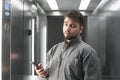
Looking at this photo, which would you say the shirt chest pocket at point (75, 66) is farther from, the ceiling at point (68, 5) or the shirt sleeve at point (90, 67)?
the ceiling at point (68, 5)

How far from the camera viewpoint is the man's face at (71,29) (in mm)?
1782

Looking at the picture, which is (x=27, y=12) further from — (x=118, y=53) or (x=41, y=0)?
→ (x=41, y=0)

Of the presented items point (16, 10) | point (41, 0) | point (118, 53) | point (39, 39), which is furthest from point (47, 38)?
point (16, 10)

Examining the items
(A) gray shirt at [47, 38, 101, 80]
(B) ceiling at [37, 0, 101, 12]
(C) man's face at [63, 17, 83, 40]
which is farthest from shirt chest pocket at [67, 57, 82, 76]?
(B) ceiling at [37, 0, 101, 12]

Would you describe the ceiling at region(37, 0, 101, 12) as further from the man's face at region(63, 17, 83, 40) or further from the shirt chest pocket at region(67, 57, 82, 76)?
the shirt chest pocket at region(67, 57, 82, 76)

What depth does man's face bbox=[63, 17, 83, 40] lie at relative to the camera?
1.78 metres

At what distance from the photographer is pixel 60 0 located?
486cm

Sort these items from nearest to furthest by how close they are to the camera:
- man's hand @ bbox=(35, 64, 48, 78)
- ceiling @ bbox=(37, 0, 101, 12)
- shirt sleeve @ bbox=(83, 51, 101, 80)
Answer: shirt sleeve @ bbox=(83, 51, 101, 80), man's hand @ bbox=(35, 64, 48, 78), ceiling @ bbox=(37, 0, 101, 12)

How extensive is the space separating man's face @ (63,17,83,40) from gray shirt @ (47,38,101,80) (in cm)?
4

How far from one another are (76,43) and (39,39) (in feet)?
14.3

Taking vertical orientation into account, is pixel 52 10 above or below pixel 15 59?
above

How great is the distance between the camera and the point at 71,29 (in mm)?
1785

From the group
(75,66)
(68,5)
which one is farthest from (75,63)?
(68,5)

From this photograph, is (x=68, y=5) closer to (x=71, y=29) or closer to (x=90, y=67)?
(x=71, y=29)
